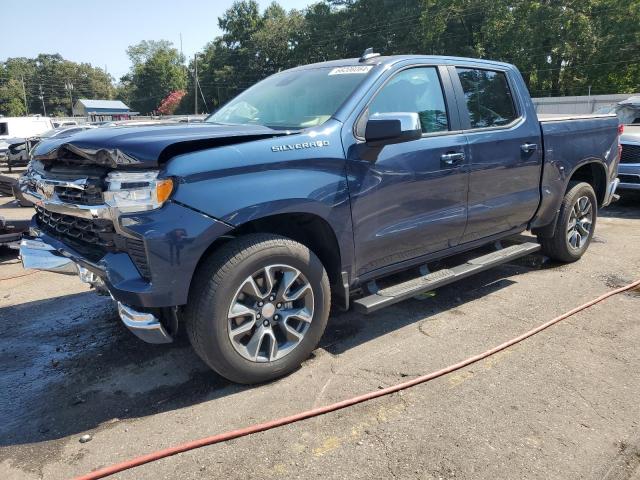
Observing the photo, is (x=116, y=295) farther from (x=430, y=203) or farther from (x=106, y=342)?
(x=430, y=203)

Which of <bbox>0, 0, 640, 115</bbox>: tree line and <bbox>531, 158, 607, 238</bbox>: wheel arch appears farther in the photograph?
<bbox>0, 0, 640, 115</bbox>: tree line

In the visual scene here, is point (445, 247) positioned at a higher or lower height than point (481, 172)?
lower

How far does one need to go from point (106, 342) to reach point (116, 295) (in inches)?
50.9

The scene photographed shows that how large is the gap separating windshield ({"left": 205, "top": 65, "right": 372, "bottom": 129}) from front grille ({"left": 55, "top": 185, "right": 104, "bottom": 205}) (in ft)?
4.24

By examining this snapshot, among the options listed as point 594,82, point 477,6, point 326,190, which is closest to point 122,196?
point 326,190

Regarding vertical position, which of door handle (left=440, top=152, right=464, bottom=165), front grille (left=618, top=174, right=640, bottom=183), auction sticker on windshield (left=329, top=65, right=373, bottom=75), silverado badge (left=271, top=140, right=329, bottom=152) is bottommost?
front grille (left=618, top=174, right=640, bottom=183)

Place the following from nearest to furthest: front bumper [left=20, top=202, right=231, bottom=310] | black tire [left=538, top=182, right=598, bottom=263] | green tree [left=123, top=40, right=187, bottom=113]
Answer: front bumper [left=20, top=202, right=231, bottom=310], black tire [left=538, top=182, right=598, bottom=263], green tree [left=123, top=40, right=187, bottom=113]

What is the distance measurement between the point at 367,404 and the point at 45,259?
2.14 metres

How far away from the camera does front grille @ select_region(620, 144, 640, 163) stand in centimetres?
866

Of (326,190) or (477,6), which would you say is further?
(477,6)

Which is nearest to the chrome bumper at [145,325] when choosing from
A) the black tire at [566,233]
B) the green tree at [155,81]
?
the black tire at [566,233]

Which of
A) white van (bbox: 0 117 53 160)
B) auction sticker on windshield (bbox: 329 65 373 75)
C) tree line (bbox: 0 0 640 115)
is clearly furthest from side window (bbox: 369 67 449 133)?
tree line (bbox: 0 0 640 115)

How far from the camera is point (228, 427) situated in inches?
110

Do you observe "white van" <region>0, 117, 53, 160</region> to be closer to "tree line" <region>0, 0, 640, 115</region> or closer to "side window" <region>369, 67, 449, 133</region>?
"side window" <region>369, 67, 449, 133</region>
